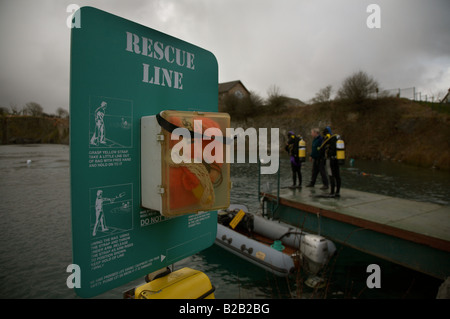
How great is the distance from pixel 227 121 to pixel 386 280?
6.73m

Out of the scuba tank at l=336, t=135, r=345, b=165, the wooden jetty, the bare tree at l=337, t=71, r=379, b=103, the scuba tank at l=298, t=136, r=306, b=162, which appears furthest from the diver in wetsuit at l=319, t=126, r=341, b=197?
the bare tree at l=337, t=71, r=379, b=103

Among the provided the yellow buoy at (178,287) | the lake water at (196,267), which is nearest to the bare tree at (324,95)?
the lake water at (196,267)

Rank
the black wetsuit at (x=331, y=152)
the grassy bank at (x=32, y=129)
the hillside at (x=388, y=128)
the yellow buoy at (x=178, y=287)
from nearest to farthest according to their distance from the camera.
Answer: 1. the yellow buoy at (x=178, y=287)
2. the black wetsuit at (x=331, y=152)
3. the hillside at (x=388, y=128)
4. the grassy bank at (x=32, y=129)

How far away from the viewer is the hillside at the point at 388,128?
25312mm

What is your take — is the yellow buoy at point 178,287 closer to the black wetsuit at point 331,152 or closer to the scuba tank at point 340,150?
the scuba tank at point 340,150

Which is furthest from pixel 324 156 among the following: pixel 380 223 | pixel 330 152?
pixel 380 223

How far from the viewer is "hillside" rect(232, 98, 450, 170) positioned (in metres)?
25.3

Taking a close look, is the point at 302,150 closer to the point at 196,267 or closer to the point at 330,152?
the point at 330,152

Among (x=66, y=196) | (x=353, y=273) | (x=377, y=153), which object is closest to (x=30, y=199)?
(x=66, y=196)

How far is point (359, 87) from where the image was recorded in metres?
35.0

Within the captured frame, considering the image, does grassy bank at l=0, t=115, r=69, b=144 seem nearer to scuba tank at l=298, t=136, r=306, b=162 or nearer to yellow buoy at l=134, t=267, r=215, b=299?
scuba tank at l=298, t=136, r=306, b=162

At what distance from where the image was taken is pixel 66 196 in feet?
51.4

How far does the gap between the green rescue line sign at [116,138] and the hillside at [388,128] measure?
27.4 meters

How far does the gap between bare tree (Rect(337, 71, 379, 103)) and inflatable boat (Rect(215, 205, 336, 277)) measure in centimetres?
3310
